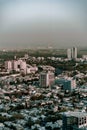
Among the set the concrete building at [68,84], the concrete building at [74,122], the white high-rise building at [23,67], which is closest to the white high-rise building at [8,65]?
the white high-rise building at [23,67]

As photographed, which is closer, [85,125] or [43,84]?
[85,125]

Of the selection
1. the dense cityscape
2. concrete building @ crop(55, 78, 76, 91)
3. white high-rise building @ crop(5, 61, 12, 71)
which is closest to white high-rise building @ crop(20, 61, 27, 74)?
the dense cityscape

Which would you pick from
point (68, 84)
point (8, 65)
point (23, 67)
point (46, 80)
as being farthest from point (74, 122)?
point (8, 65)

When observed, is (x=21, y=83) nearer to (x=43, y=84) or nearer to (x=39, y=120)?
(x=43, y=84)

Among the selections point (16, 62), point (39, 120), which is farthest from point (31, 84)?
point (39, 120)

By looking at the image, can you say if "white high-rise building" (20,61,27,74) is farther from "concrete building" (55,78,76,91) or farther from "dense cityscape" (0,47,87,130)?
"concrete building" (55,78,76,91)

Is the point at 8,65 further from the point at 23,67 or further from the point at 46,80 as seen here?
the point at 46,80

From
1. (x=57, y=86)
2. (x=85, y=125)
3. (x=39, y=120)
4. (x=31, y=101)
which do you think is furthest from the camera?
(x=57, y=86)

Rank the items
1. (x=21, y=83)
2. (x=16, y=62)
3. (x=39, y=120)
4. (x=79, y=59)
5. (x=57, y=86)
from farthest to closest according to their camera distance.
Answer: (x=79, y=59), (x=16, y=62), (x=21, y=83), (x=57, y=86), (x=39, y=120)
